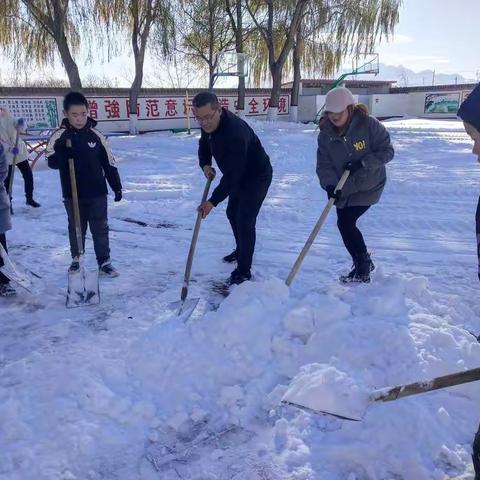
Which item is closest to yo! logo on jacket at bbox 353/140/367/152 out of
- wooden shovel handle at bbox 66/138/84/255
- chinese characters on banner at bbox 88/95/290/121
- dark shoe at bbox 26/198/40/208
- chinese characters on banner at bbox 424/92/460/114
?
wooden shovel handle at bbox 66/138/84/255

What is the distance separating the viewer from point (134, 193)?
698cm

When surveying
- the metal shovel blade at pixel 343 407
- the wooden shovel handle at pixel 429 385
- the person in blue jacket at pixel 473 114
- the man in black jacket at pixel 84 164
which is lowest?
the metal shovel blade at pixel 343 407

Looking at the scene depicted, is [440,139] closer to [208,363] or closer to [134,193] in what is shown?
[134,193]

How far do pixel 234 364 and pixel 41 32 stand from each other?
54.2 feet

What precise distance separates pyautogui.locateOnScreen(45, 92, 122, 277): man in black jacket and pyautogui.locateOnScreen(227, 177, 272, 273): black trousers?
1110 millimetres

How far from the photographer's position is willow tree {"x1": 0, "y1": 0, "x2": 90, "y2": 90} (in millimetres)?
13266

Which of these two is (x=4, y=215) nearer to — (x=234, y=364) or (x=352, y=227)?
(x=234, y=364)

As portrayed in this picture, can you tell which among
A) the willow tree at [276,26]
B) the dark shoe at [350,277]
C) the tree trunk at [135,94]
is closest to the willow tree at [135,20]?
the tree trunk at [135,94]

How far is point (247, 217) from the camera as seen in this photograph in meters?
3.71

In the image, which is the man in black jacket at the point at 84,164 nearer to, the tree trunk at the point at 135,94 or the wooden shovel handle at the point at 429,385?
the wooden shovel handle at the point at 429,385

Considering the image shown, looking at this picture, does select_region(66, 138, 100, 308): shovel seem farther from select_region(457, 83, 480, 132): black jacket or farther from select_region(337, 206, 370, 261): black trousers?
select_region(457, 83, 480, 132): black jacket

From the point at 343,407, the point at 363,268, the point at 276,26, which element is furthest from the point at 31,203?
the point at 276,26

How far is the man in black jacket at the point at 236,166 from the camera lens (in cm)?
328

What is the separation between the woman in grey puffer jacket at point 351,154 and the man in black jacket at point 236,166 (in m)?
0.51
